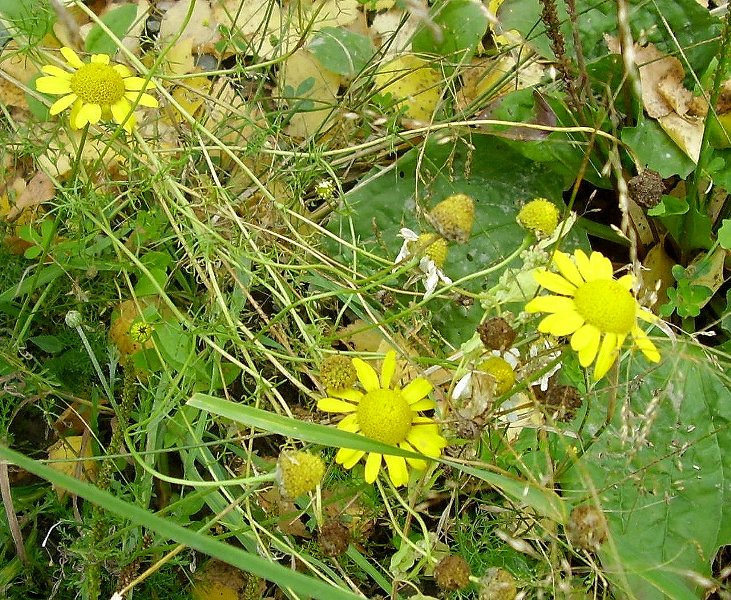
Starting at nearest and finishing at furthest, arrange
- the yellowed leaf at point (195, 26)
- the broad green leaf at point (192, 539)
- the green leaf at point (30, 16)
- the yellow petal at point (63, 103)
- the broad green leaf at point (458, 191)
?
the broad green leaf at point (192, 539) → the yellow petal at point (63, 103) → the green leaf at point (30, 16) → the broad green leaf at point (458, 191) → the yellowed leaf at point (195, 26)

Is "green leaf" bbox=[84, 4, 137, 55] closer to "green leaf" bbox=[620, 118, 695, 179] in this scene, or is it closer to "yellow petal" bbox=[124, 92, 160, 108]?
"yellow petal" bbox=[124, 92, 160, 108]

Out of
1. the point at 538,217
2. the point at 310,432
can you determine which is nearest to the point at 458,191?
the point at 538,217

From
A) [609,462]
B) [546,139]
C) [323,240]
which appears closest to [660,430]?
[609,462]

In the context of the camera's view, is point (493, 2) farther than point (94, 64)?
Yes

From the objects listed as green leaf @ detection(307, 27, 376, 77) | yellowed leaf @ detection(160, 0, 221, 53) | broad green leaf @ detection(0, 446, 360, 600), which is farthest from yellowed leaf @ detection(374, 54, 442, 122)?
broad green leaf @ detection(0, 446, 360, 600)

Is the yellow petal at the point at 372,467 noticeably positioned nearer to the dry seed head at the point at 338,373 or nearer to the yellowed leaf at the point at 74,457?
the dry seed head at the point at 338,373

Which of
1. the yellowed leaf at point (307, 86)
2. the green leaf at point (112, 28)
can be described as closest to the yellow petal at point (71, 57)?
the green leaf at point (112, 28)

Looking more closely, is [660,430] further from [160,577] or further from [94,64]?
[94,64]
